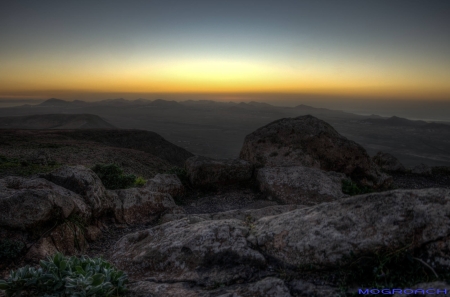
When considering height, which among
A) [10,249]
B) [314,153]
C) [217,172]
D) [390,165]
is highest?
[314,153]

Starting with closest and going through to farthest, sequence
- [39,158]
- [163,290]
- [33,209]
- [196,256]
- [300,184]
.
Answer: [163,290] → [196,256] → [33,209] → [300,184] → [39,158]

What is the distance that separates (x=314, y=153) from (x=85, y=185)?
12447 millimetres

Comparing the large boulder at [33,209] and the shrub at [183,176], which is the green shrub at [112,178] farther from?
the large boulder at [33,209]

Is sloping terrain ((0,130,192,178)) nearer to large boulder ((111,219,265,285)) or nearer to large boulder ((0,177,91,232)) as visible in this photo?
large boulder ((0,177,91,232))

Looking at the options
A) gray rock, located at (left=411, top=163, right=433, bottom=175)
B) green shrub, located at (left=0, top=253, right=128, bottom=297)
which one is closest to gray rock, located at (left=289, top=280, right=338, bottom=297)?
green shrub, located at (left=0, top=253, right=128, bottom=297)

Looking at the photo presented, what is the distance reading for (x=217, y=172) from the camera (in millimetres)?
14750

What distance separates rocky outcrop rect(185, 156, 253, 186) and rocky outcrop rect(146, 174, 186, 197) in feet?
3.00

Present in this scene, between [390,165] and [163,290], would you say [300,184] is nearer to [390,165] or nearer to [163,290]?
[163,290]

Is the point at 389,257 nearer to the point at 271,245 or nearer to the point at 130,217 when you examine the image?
the point at 271,245

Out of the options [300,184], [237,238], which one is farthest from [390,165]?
→ [237,238]

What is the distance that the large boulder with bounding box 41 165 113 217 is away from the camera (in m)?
9.54

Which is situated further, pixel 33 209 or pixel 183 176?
pixel 183 176

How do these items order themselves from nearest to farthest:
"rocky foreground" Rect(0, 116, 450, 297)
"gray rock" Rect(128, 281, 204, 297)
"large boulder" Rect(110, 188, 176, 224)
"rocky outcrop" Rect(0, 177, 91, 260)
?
"rocky foreground" Rect(0, 116, 450, 297)
"gray rock" Rect(128, 281, 204, 297)
"rocky outcrop" Rect(0, 177, 91, 260)
"large boulder" Rect(110, 188, 176, 224)

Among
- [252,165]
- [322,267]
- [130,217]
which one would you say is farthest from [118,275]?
[252,165]
